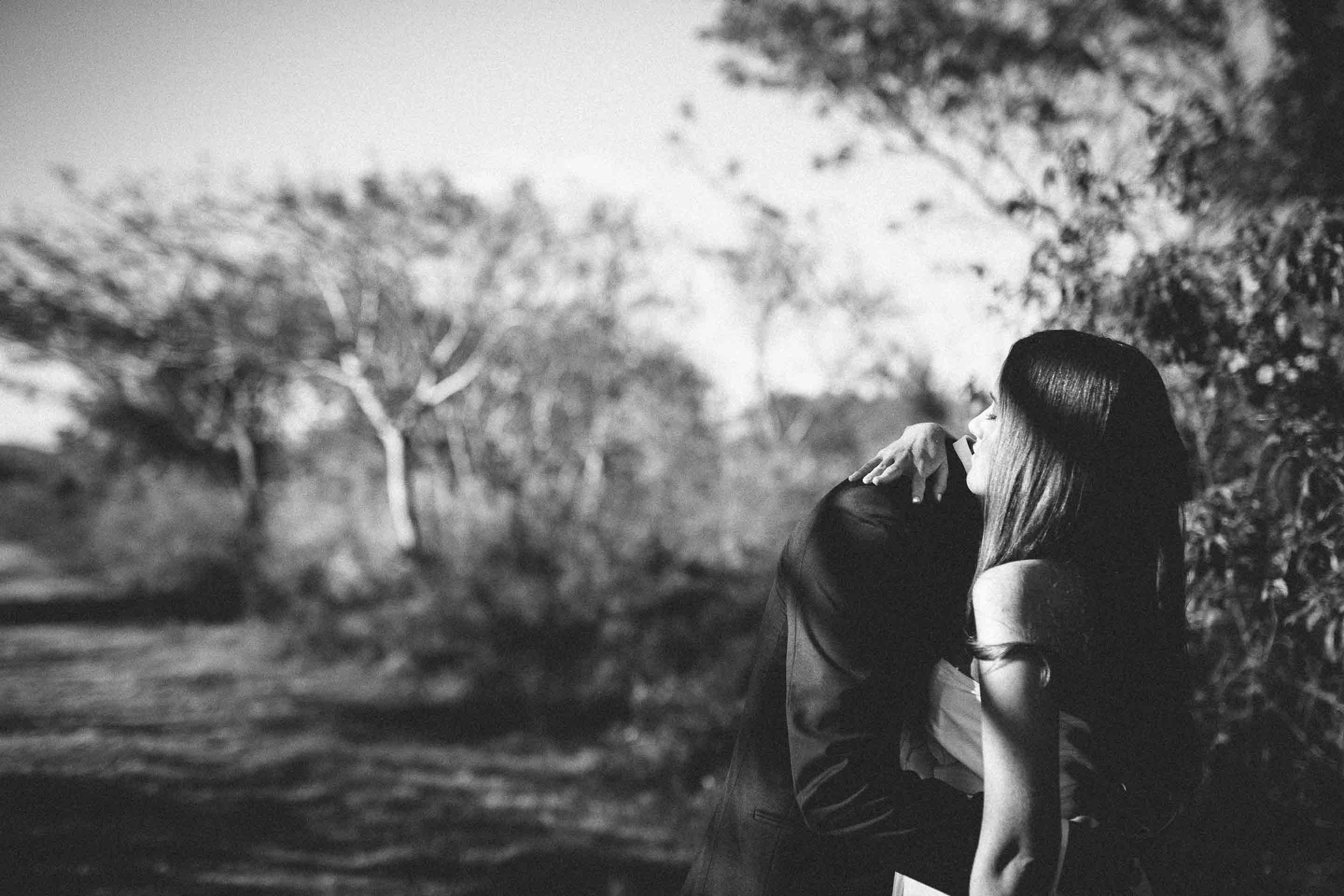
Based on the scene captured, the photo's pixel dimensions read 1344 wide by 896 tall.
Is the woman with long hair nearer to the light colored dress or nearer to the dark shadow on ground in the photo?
the light colored dress

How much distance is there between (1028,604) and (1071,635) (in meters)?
0.08

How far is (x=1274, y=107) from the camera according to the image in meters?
4.15

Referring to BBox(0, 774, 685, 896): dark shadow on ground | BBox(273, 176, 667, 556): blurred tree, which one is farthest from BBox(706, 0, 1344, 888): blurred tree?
BBox(273, 176, 667, 556): blurred tree

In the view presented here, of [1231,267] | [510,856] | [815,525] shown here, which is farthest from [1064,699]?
[510,856]

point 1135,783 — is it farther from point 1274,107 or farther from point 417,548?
point 417,548

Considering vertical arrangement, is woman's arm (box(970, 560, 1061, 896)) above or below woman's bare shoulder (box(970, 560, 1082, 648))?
below

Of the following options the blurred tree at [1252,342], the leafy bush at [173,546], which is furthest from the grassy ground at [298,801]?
the leafy bush at [173,546]

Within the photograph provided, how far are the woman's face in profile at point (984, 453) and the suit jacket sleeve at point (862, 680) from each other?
0.16 metres

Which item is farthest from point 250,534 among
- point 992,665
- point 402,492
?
point 992,665

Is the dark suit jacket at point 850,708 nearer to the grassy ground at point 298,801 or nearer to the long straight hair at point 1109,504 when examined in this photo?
the long straight hair at point 1109,504

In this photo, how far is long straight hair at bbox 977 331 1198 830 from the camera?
108 centimetres

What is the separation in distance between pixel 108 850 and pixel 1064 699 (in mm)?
5600

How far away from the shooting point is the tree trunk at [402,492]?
12102mm

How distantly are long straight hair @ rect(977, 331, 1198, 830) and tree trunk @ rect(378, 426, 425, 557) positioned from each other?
11773 millimetres
